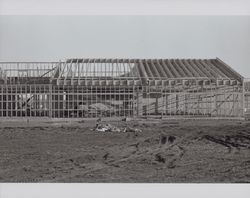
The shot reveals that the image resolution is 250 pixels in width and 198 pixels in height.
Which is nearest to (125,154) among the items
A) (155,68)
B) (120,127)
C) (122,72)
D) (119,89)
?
(120,127)

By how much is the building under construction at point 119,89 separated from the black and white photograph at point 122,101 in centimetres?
10

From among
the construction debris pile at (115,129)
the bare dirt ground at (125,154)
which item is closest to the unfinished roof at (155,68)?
the bare dirt ground at (125,154)

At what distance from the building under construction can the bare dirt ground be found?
4.15 m

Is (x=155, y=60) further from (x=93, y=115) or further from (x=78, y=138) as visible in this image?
(x=78, y=138)

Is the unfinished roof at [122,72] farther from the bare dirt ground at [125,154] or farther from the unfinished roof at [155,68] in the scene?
the bare dirt ground at [125,154]

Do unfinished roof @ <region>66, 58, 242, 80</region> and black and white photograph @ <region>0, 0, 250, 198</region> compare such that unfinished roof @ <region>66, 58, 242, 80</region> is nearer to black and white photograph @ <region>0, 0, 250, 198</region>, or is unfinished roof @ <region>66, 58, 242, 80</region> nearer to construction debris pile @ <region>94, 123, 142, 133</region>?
black and white photograph @ <region>0, 0, 250, 198</region>

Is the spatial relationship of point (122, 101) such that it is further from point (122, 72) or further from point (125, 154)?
point (125, 154)

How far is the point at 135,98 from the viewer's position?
101 ft

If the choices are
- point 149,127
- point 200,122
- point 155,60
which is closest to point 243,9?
point 149,127

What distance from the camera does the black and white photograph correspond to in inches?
534

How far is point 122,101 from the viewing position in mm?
31406

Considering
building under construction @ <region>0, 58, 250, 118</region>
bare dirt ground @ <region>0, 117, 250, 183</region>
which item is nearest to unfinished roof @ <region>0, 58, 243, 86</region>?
building under construction @ <region>0, 58, 250, 118</region>

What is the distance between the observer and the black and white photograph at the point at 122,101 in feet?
44.5

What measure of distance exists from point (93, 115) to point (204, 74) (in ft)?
29.6
